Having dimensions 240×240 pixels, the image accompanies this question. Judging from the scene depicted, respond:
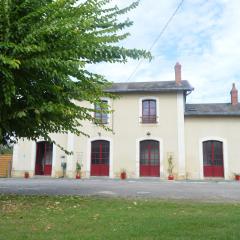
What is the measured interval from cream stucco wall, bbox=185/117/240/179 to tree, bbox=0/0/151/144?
14953 mm

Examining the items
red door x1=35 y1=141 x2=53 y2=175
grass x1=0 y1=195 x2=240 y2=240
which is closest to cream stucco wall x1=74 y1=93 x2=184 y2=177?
red door x1=35 y1=141 x2=53 y2=175

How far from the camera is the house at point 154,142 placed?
74.5 feet

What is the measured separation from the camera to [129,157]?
2334 cm

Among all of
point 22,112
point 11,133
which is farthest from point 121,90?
point 22,112

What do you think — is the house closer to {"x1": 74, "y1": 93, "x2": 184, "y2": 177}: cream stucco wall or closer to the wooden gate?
{"x1": 74, "y1": 93, "x2": 184, "y2": 177}: cream stucco wall

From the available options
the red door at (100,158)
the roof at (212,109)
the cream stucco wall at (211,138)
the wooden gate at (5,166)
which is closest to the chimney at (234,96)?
the roof at (212,109)

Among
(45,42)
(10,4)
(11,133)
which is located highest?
(10,4)

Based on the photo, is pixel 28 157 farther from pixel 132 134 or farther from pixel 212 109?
pixel 212 109

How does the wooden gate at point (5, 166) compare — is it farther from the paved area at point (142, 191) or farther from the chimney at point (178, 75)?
the chimney at point (178, 75)

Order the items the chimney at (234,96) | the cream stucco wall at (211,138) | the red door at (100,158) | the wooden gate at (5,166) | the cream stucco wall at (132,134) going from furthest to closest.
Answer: the wooden gate at (5,166)
the chimney at (234,96)
the red door at (100,158)
the cream stucco wall at (132,134)
the cream stucco wall at (211,138)

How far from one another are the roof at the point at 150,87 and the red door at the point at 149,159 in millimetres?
3226

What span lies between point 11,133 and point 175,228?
5440 mm

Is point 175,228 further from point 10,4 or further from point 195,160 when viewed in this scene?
point 195,160

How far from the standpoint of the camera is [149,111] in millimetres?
23734
